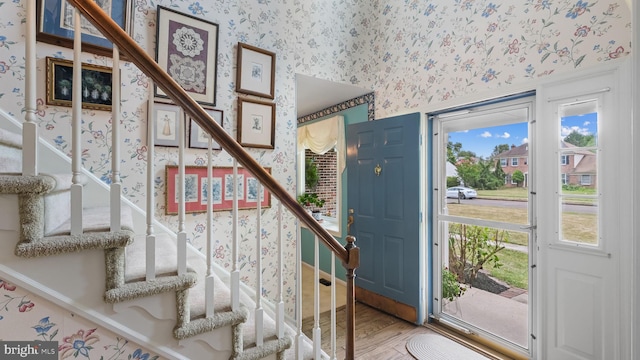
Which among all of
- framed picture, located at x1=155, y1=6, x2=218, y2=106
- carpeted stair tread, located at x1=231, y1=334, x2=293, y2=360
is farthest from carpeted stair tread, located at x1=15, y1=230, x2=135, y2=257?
framed picture, located at x1=155, y1=6, x2=218, y2=106

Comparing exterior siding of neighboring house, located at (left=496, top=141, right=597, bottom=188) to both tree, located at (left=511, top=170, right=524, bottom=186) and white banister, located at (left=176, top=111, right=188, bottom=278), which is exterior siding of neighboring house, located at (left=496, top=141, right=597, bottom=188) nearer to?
tree, located at (left=511, top=170, right=524, bottom=186)

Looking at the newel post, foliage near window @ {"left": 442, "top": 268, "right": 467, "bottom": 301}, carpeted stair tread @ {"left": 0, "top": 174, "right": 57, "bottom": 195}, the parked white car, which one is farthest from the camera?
foliage near window @ {"left": 442, "top": 268, "right": 467, "bottom": 301}

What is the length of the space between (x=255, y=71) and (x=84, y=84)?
1.15 metres

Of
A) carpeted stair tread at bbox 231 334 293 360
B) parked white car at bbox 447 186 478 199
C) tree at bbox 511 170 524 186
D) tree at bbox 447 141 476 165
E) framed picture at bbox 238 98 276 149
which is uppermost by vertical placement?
framed picture at bbox 238 98 276 149

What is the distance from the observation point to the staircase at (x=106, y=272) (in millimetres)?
831

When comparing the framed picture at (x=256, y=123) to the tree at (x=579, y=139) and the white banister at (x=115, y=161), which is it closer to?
the white banister at (x=115, y=161)

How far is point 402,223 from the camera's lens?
2650 millimetres

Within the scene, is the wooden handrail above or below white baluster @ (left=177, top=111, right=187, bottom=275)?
above

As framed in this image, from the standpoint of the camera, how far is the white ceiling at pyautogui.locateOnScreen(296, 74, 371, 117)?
9.19ft

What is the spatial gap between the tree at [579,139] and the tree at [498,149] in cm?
42

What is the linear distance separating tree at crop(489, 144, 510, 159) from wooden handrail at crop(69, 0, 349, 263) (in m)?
1.77

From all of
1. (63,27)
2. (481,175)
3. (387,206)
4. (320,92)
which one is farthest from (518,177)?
(63,27)

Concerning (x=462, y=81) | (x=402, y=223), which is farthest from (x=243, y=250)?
(x=462, y=81)

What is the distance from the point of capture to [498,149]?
2.25 m
